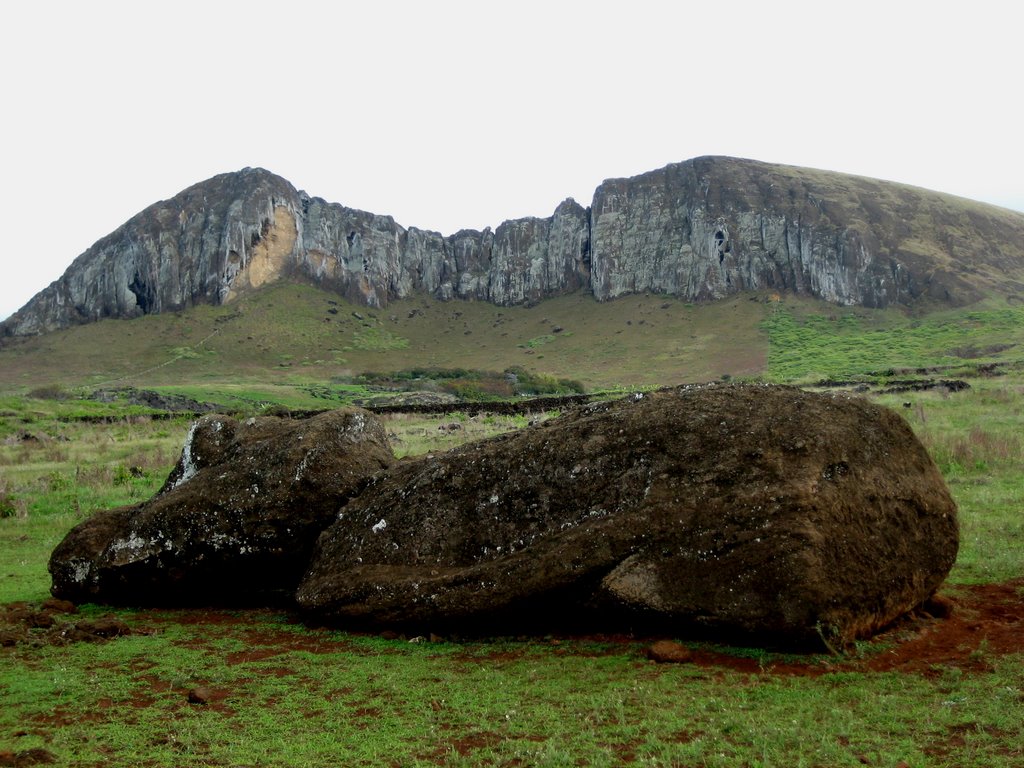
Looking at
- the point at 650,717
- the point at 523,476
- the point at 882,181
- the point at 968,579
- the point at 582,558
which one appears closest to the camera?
the point at 650,717

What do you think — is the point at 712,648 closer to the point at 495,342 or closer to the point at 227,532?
the point at 227,532

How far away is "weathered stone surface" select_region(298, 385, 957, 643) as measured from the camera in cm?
770

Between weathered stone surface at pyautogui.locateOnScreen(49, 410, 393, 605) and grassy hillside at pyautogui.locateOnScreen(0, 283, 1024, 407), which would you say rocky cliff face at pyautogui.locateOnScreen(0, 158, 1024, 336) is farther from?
weathered stone surface at pyautogui.locateOnScreen(49, 410, 393, 605)

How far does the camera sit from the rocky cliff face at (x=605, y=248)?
116 meters

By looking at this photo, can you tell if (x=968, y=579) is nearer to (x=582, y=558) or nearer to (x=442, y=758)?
(x=582, y=558)

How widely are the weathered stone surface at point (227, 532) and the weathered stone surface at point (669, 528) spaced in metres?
0.87

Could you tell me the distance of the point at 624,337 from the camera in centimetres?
11300

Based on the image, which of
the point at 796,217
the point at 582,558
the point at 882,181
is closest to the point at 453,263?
the point at 796,217

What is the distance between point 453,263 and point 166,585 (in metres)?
142

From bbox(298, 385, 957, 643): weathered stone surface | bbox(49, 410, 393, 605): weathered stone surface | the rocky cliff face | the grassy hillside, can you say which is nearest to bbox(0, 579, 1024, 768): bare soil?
bbox(298, 385, 957, 643): weathered stone surface

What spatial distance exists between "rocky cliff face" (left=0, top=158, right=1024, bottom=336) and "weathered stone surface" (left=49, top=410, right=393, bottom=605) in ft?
372

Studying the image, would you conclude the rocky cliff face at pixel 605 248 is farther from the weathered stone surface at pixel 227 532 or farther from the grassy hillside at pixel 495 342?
the weathered stone surface at pixel 227 532

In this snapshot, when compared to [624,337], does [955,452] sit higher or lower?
lower

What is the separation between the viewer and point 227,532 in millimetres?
10648
